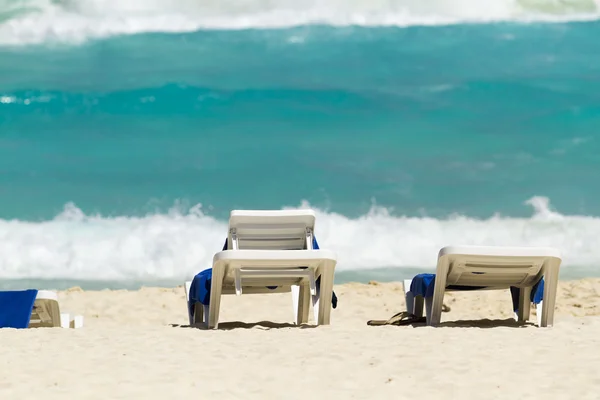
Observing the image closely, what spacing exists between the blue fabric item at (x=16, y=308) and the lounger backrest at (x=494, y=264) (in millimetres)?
3948

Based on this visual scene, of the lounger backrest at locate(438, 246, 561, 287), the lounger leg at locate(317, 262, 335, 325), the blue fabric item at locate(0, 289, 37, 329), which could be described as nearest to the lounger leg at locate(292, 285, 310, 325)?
the lounger leg at locate(317, 262, 335, 325)

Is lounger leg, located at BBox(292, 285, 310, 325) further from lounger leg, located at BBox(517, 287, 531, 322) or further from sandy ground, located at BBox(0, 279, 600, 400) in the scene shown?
lounger leg, located at BBox(517, 287, 531, 322)

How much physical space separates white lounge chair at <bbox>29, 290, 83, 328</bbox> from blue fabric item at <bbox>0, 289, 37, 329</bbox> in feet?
0.91

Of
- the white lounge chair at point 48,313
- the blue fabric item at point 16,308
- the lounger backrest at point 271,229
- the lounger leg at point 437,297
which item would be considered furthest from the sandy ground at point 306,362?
the white lounge chair at point 48,313

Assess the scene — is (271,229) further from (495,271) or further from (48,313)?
(48,313)

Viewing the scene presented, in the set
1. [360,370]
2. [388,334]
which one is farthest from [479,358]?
[388,334]

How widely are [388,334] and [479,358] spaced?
4.59 ft

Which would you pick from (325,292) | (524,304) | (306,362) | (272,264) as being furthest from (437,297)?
(306,362)

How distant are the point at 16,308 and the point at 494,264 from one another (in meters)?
4.52

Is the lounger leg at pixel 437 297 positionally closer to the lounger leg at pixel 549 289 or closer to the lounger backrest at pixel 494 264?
the lounger backrest at pixel 494 264

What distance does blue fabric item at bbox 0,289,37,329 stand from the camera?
8.85m

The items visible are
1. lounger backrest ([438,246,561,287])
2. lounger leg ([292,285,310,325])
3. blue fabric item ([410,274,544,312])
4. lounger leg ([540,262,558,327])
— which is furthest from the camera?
lounger leg ([292,285,310,325])

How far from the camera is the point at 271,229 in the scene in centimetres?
917

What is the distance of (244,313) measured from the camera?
12.9 m
